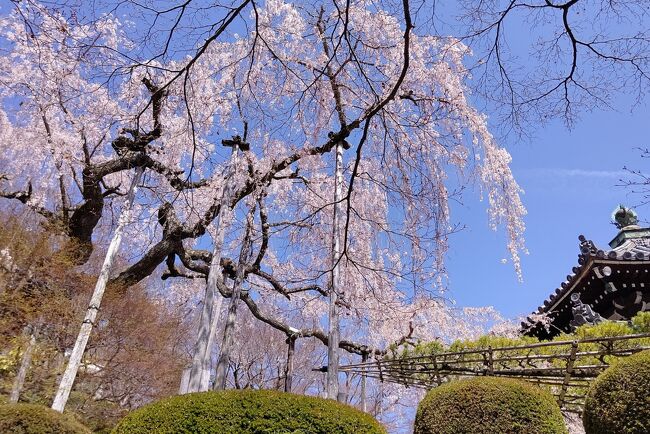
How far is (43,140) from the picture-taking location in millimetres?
9484

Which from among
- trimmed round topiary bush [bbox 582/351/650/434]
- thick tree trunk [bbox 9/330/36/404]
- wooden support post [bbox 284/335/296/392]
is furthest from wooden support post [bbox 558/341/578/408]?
thick tree trunk [bbox 9/330/36/404]

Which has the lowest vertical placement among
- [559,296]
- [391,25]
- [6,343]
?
[6,343]

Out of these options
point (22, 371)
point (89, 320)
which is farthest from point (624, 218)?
point (22, 371)

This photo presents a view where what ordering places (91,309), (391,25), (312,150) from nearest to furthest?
(391,25), (91,309), (312,150)

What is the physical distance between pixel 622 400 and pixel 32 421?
465 centimetres

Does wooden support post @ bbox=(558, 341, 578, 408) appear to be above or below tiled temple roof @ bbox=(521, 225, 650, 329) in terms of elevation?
below

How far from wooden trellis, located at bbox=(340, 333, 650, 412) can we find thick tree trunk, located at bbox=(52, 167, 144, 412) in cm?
439

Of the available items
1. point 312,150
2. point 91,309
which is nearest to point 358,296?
point 312,150

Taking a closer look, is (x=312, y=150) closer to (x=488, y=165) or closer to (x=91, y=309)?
(x=488, y=165)

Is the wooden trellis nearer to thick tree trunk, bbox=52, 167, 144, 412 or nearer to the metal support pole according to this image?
the metal support pole

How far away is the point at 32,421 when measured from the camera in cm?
349

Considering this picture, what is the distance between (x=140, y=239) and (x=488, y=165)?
8.39 m

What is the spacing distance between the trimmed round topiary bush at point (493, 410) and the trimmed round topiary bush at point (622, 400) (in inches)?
29.5

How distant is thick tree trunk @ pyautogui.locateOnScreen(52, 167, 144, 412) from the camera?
20.4ft
